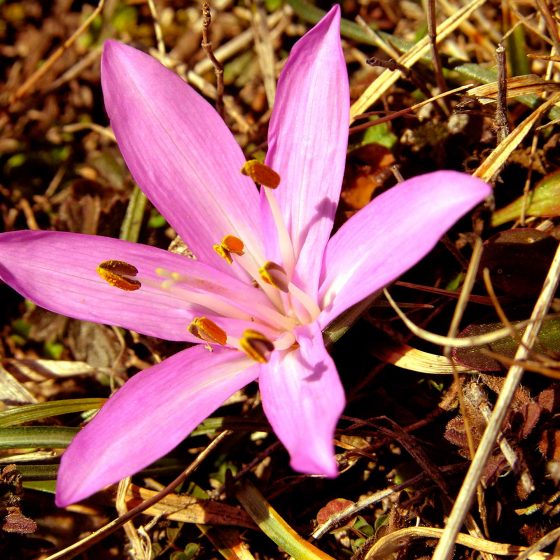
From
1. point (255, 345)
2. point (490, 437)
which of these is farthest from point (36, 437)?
point (490, 437)

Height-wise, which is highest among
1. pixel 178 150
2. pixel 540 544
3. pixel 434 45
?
pixel 434 45

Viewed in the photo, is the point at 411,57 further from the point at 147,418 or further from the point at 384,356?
the point at 147,418

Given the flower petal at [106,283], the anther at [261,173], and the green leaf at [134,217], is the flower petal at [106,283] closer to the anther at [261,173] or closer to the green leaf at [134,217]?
the anther at [261,173]

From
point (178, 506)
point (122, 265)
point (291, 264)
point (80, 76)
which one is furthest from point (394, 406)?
point (80, 76)

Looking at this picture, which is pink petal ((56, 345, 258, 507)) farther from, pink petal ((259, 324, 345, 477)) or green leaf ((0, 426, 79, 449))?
green leaf ((0, 426, 79, 449))

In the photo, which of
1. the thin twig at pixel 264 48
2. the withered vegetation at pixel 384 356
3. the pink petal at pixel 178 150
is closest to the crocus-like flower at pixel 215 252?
the pink petal at pixel 178 150

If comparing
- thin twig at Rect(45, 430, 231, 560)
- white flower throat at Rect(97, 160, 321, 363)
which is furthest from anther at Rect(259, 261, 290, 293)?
thin twig at Rect(45, 430, 231, 560)
